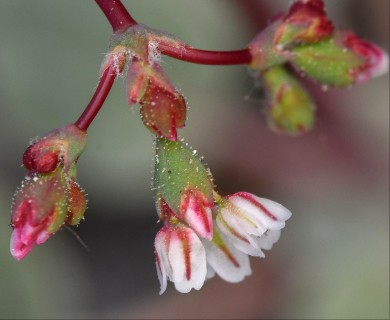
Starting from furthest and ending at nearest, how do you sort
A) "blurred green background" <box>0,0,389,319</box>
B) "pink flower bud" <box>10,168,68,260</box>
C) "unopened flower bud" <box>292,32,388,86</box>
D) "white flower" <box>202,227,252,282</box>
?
"blurred green background" <box>0,0,389,319</box>, "unopened flower bud" <box>292,32,388,86</box>, "white flower" <box>202,227,252,282</box>, "pink flower bud" <box>10,168,68,260</box>

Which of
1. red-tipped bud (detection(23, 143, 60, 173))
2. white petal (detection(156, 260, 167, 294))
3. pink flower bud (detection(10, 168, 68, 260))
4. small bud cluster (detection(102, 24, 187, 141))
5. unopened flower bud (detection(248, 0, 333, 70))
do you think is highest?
unopened flower bud (detection(248, 0, 333, 70))

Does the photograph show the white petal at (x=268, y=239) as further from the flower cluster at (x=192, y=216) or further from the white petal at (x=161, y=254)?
the white petal at (x=161, y=254)

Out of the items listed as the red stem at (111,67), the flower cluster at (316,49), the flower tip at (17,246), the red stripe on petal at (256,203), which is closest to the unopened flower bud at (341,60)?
the flower cluster at (316,49)

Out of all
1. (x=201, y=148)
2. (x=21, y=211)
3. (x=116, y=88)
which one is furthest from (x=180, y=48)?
(x=201, y=148)

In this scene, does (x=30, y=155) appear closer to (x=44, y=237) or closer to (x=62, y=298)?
(x=44, y=237)

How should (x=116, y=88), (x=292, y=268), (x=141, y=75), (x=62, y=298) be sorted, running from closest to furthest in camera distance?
(x=141, y=75) → (x=116, y=88) → (x=62, y=298) → (x=292, y=268)

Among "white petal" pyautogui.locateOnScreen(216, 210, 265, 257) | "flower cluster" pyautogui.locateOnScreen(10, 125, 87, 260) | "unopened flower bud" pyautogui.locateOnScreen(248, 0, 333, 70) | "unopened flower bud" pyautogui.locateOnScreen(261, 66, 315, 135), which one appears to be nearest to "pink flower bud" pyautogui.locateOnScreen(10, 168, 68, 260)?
"flower cluster" pyautogui.locateOnScreen(10, 125, 87, 260)

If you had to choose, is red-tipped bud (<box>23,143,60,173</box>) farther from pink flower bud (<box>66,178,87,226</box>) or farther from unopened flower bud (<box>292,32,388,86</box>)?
unopened flower bud (<box>292,32,388,86</box>)
